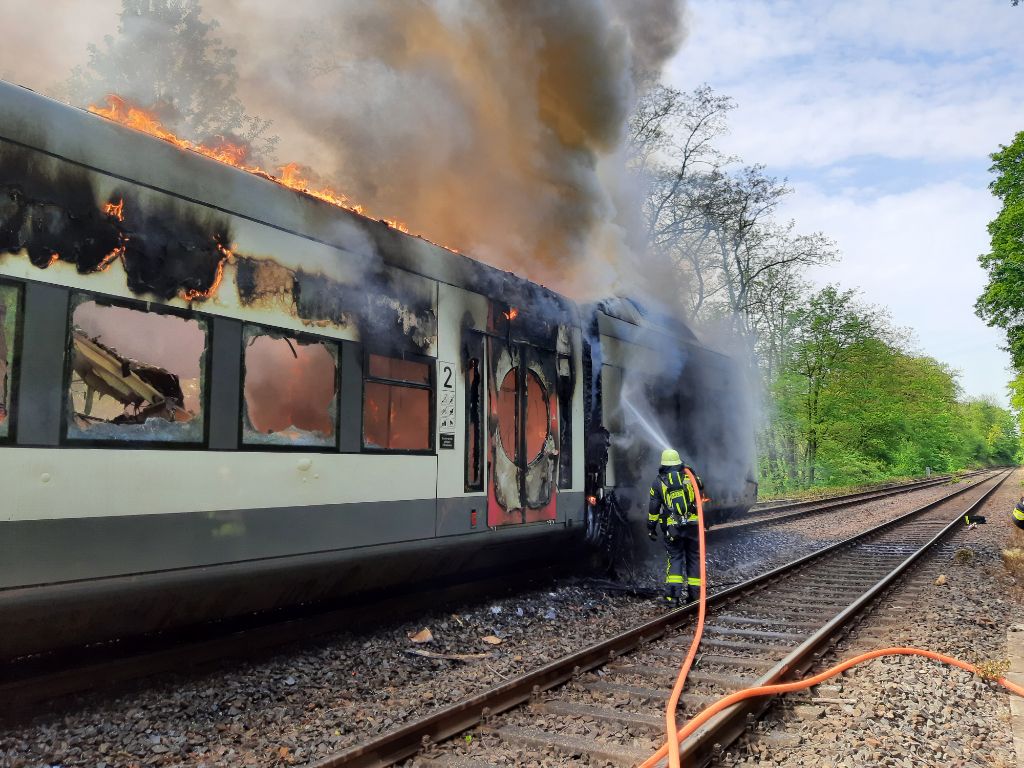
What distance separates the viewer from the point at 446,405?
6.42m

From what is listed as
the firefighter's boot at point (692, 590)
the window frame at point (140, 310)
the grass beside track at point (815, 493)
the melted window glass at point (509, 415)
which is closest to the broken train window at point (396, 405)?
the melted window glass at point (509, 415)

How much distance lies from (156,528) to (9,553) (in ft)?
2.50

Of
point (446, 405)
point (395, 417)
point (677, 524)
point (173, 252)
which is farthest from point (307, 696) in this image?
point (677, 524)

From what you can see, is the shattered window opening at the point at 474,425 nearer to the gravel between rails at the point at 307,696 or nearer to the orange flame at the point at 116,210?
the gravel between rails at the point at 307,696

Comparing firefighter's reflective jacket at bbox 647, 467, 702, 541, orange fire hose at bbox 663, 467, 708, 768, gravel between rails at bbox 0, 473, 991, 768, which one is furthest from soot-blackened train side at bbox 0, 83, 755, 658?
orange fire hose at bbox 663, 467, 708, 768

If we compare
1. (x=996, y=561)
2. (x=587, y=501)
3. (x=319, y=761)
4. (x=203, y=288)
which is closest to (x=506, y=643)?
(x=587, y=501)

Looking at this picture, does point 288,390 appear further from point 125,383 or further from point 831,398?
point 831,398

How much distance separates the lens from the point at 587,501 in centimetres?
840

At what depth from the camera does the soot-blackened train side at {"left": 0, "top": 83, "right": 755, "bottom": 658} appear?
3.76 m

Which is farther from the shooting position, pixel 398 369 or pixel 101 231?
pixel 398 369

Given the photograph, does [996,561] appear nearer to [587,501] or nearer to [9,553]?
[587,501]

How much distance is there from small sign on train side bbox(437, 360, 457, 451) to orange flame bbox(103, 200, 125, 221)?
9.29 ft

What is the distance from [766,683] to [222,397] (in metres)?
4.09

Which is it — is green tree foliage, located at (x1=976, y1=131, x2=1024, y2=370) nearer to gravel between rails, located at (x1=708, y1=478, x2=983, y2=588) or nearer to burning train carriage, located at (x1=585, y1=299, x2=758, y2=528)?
gravel between rails, located at (x1=708, y1=478, x2=983, y2=588)
